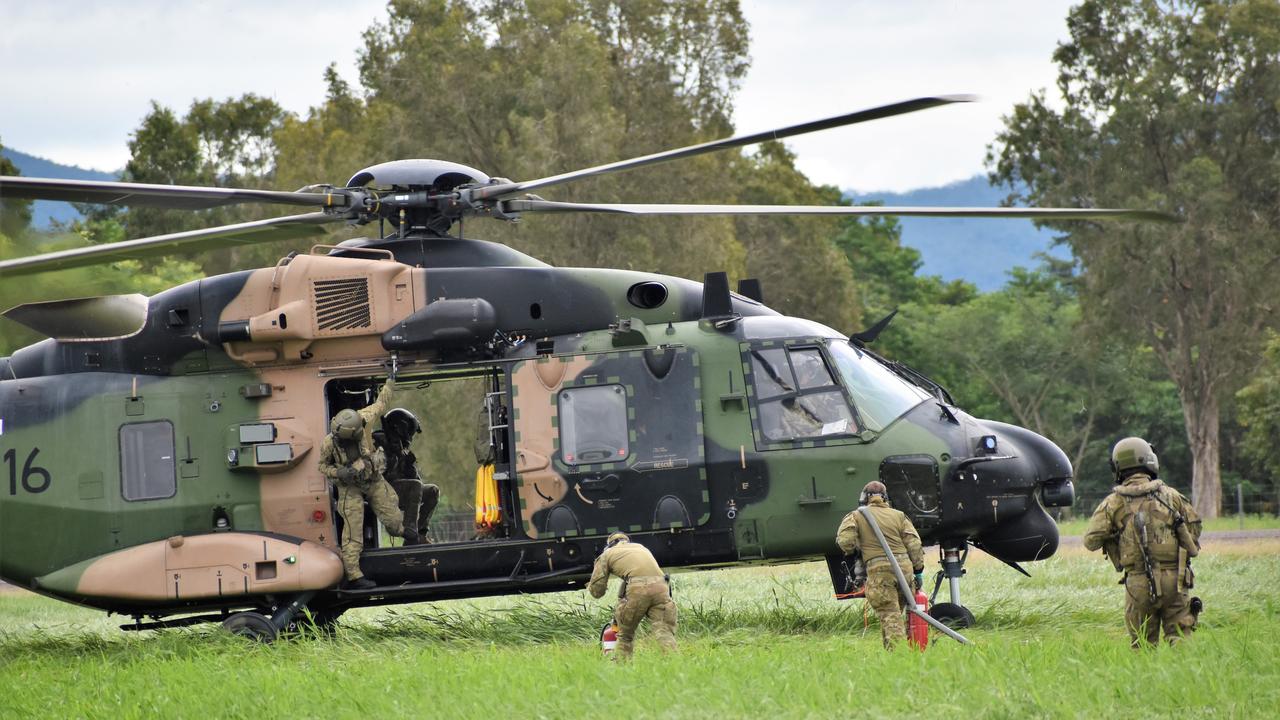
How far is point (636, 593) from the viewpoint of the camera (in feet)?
32.3

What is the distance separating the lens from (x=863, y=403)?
37.7ft

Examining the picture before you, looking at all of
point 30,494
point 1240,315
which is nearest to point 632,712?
point 30,494

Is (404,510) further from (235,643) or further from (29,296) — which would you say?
(29,296)

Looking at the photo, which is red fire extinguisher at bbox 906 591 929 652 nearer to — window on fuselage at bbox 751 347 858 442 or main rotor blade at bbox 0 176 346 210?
window on fuselage at bbox 751 347 858 442

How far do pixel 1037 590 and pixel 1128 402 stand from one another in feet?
121

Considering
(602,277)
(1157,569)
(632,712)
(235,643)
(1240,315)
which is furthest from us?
(1240,315)

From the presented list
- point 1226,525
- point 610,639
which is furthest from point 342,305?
point 1226,525

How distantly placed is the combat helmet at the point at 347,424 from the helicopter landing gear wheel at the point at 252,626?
5.39 ft

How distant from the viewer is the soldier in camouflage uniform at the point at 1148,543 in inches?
356

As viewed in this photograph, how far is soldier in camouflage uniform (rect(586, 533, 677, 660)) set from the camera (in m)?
9.85

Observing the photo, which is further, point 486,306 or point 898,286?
point 898,286

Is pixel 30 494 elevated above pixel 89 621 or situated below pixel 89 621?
above

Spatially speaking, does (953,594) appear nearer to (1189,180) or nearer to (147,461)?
(147,461)

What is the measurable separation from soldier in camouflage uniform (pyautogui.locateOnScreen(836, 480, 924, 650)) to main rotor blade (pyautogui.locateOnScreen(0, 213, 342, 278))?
4603 mm
